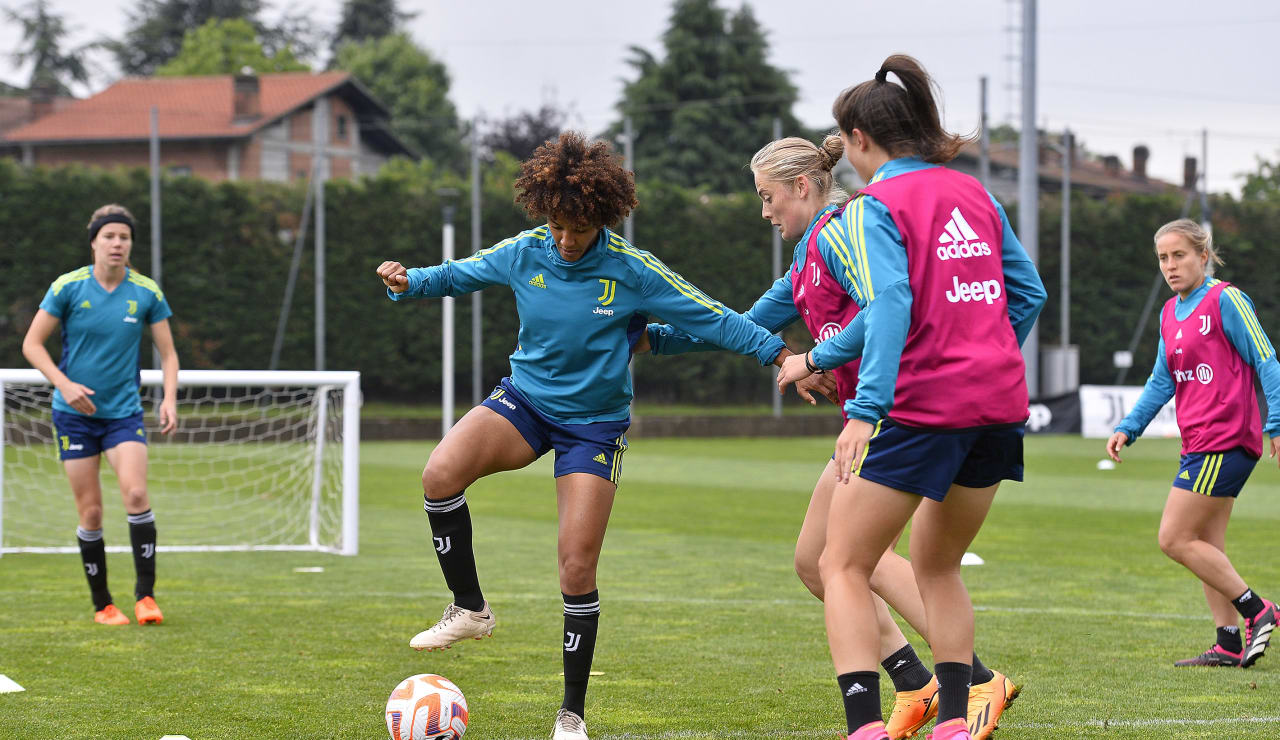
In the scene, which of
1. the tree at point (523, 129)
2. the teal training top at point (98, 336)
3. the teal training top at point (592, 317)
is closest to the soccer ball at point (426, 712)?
the teal training top at point (592, 317)

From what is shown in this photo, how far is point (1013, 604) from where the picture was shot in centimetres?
803

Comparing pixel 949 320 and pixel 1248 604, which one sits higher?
pixel 949 320

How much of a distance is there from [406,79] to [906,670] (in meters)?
59.3

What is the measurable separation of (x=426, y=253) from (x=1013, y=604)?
22.8 m

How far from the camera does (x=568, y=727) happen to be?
4684mm

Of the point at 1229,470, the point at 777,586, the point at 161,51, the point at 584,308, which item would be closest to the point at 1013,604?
the point at 777,586

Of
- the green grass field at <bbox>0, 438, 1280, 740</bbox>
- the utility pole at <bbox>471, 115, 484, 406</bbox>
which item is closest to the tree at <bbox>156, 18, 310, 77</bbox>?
the utility pole at <bbox>471, 115, 484, 406</bbox>

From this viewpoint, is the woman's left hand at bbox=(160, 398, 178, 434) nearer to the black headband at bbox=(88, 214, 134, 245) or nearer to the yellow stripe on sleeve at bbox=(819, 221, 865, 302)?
the black headband at bbox=(88, 214, 134, 245)

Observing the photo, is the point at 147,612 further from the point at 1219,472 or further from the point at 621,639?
the point at 1219,472

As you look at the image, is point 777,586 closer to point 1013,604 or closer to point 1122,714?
point 1013,604

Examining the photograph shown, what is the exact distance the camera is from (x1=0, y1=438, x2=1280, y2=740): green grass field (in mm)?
5070

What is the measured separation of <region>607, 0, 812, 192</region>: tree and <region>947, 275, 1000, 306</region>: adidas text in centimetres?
4318

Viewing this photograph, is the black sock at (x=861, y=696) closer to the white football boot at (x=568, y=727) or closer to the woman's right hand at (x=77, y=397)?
the white football boot at (x=568, y=727)

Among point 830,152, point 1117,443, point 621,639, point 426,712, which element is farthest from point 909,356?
point 621,639
